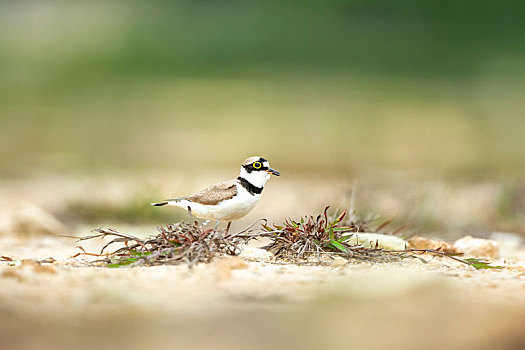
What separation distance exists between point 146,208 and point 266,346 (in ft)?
13.1

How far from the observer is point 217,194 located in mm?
3023

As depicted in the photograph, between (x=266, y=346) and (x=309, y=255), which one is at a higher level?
(x=309, y=255)

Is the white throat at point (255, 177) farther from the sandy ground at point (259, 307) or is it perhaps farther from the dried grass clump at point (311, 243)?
the sandy ground at point (259, 307)

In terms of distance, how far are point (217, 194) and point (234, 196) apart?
3.3 inches

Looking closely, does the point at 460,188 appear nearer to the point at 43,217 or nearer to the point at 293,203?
the point at 293,203

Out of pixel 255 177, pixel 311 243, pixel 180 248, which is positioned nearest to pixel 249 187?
pixel 255 177

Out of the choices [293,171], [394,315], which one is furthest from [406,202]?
[293,171]

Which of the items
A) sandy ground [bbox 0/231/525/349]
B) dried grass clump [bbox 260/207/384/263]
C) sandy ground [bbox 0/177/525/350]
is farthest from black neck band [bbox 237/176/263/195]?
sandy ground [bbox 0/231/525/349]

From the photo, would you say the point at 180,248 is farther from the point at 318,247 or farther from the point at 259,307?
the point at 259,307

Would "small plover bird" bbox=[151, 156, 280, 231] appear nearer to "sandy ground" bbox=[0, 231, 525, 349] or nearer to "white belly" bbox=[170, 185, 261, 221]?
"white belly" bbox=[170, 185, 261, 221]

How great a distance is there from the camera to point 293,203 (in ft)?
20.5

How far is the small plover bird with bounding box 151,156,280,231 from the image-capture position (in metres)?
2.98

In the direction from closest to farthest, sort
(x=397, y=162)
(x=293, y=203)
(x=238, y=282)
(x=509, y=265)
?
(x=238, y=282)
(x=509, y=265)
(x=293, y=203)
(x=397, y=162)

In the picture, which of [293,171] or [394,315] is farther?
[293,171]
